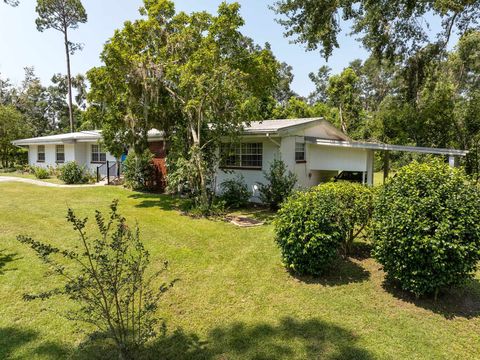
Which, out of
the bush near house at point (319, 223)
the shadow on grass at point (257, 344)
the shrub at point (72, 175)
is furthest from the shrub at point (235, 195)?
the shrub at point (72, 175)

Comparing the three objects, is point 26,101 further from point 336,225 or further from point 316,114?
point 336,225

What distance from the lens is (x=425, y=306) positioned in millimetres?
4406

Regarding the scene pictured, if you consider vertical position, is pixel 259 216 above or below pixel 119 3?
below

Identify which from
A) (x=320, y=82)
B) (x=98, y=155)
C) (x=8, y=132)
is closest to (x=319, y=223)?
(x=98, y=155)

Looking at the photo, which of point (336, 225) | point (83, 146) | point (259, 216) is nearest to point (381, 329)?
point (336, 225)

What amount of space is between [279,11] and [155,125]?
676 centimetres

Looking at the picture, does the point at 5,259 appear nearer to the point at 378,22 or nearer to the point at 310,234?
the point at 310,234

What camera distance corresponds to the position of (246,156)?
41.3ft

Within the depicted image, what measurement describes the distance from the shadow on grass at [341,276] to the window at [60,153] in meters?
22.1

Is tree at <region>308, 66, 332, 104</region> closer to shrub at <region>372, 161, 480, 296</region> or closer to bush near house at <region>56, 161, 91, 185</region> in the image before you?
bush near house at <region>56, 161, 91, 185</region>

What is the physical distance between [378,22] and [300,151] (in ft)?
19.0

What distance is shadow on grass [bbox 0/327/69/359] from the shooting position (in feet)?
11.5

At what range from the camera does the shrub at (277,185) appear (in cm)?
1073

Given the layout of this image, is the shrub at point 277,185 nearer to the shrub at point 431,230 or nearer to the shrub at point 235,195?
the shrub at point 235,195
